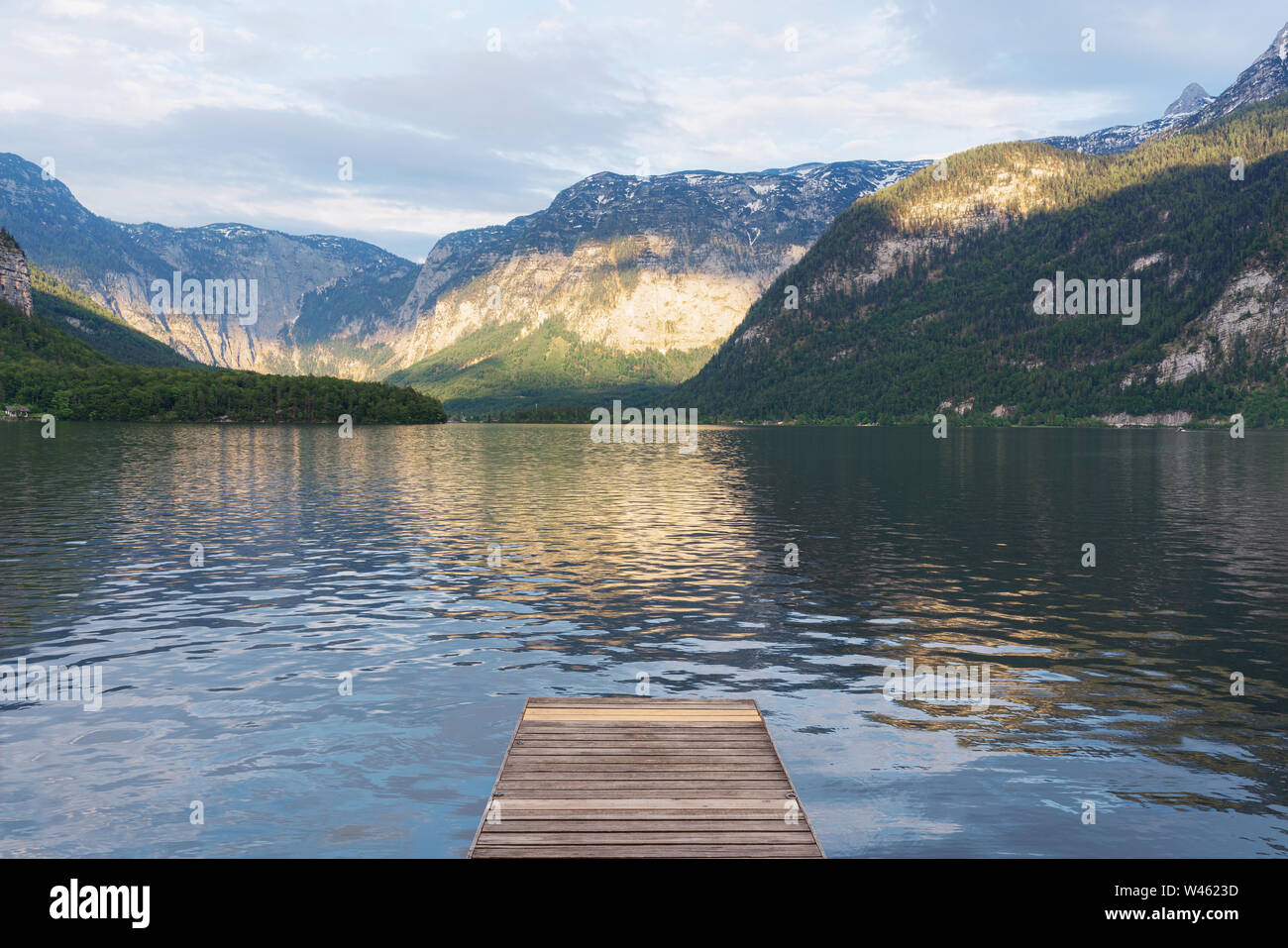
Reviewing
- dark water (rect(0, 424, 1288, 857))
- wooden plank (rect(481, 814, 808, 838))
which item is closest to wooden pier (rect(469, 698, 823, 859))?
wooden plank (rect(481, 814, 808, 838))

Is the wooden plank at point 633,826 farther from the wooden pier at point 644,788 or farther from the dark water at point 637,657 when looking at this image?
the dark water at point 637,657

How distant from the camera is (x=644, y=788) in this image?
54.0 ft

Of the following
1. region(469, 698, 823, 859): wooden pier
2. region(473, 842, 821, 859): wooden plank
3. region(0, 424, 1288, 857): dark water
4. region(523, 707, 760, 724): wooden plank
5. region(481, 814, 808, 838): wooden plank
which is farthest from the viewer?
region(523, 707, 760, 724): wooden plank

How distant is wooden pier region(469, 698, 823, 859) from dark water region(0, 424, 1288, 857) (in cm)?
144

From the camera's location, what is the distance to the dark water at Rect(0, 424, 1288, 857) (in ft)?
57.1

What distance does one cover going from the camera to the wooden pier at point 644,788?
46.8ft

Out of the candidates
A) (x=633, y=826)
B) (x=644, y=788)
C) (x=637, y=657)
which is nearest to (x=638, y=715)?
(x=644, y=788)

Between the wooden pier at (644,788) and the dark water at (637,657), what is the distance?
144 cm

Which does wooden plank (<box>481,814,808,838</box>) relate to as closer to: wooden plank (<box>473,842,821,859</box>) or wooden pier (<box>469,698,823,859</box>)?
wooden pier (<box>469,698,823,859</box>)

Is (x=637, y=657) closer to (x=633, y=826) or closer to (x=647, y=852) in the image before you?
(x=633, y=826)

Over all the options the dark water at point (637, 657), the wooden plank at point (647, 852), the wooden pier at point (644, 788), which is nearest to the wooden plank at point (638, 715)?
the wooden pier at point (644, 788)

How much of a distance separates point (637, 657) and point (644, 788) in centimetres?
1283
